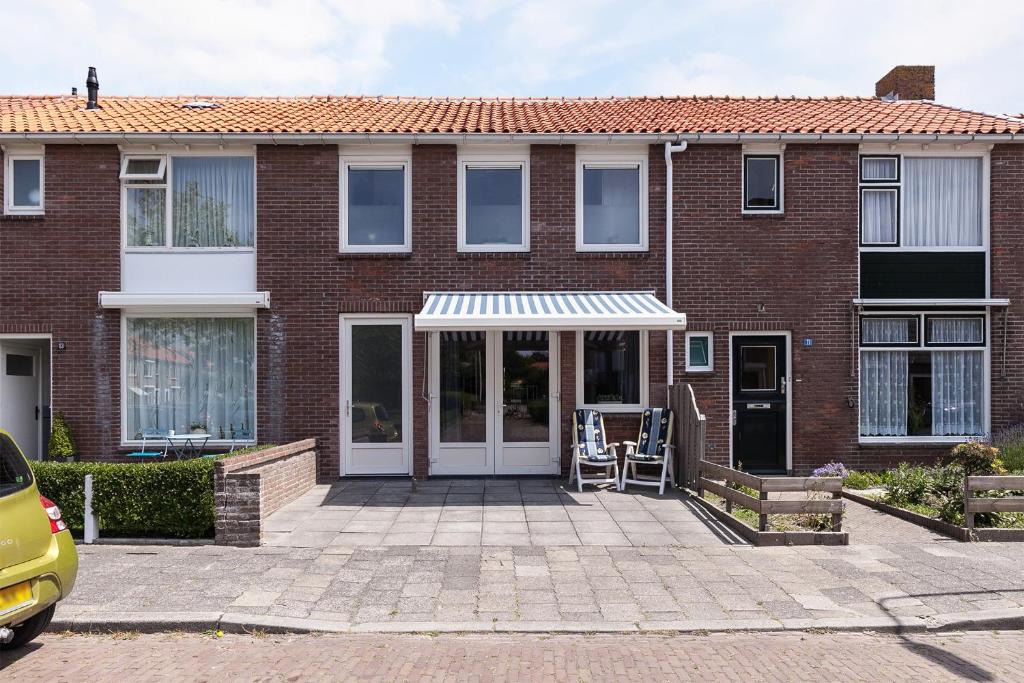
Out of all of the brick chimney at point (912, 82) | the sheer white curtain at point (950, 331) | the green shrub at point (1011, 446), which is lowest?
the green shrub at point (1011, 446)

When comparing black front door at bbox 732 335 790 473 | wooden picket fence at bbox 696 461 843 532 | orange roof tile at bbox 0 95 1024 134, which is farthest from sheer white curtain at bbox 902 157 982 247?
wooden picket fence at bbox 696 461 843 532

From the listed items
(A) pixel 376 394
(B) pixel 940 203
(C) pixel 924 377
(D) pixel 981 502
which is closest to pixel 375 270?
(A) pixel 376 394

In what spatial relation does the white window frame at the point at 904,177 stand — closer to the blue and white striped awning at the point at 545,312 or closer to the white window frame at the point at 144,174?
the blue and white striped awning at the point at 545,312

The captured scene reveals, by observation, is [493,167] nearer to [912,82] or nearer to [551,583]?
[551,583]

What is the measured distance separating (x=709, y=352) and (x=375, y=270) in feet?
18.1

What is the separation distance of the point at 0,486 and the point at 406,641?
2.99 metres

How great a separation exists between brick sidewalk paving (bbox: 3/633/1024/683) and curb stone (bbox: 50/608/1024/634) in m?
0.09

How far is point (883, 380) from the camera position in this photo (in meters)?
12.3

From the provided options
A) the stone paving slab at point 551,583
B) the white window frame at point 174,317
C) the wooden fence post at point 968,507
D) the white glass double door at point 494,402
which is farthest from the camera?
→ the white glass double door at point 494,402

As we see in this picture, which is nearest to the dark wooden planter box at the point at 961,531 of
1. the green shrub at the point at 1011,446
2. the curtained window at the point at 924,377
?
the green shrub at the point at 1011,446

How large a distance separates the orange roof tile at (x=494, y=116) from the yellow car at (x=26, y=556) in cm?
778

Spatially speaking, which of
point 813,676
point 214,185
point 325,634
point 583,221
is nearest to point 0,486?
point 325,634

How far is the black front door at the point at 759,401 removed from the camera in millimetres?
12172

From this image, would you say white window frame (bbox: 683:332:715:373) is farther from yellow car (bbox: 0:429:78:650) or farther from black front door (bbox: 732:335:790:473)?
yellow car (bbox: 0:429:78:650)
